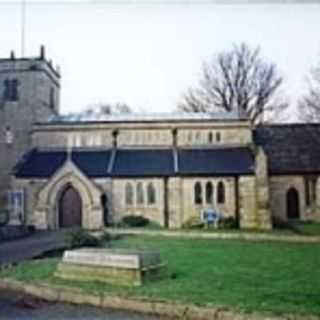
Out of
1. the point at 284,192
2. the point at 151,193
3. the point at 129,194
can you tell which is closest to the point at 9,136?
the point at 129,194

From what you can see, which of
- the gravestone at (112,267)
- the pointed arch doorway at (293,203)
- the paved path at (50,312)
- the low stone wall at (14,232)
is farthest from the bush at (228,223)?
the paved path at (50,312)

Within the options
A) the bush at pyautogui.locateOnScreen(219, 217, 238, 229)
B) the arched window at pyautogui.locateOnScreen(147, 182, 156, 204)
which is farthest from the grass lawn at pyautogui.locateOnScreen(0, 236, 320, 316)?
the arched window at pyautogui.locateOnScreen(147, 182, 156, 204)

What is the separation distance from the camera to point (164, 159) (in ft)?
45.4

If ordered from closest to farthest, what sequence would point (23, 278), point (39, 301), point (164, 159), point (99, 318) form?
point (99, 318), point (39, 301), point (23, 278), point (164, 159)

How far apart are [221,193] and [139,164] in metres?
1.99

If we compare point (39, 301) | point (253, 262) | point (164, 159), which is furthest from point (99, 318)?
point (164, 159)

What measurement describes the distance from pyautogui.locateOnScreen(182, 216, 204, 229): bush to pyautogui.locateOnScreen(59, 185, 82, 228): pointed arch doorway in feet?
7.52

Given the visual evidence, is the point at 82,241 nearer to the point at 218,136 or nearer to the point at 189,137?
the point at 189,137

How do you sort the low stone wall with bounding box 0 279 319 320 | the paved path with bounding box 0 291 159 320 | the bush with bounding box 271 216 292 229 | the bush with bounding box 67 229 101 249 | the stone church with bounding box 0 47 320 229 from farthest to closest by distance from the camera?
the stone church with bounding box 0 47 320 229 → the bush with bounding box 271 216 292 229 → the bush with bounding box 67 229 101 249 → the paved path with bounding box 0 291 159 320 → the low stone wall with bounding box 0 279 319 320

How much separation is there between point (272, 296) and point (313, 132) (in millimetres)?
11009

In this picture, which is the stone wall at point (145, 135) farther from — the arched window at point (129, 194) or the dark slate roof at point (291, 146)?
the arched window at point (129, 194)

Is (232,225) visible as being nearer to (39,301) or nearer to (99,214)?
(99,214)

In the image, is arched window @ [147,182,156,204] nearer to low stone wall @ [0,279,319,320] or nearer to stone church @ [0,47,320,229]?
stone church @ [0,47,320,229]

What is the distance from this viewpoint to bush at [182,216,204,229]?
12.7 metres
